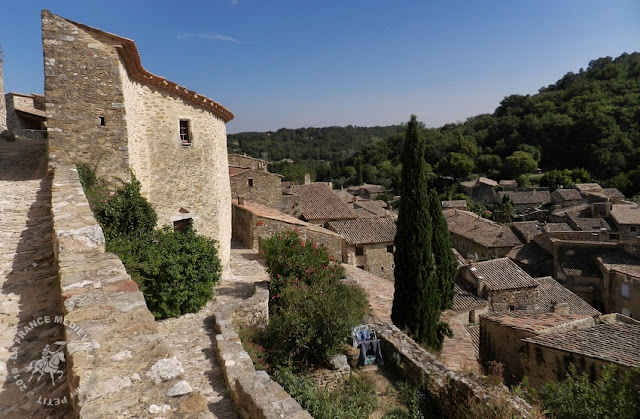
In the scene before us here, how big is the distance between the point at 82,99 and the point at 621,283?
29.0 m

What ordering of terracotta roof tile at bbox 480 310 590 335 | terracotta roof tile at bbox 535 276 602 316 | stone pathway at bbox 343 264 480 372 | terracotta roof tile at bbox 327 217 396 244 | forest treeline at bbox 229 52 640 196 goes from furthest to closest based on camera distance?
forest treeline at bbox 229 52 640 196 → terracotta roof tile at bbox 327 217 396 244 → terracotta roof tile at bbox 535 276 602 316 → terracotta roof tile at bbox 480 310 590 335 → stone pathway at bbox 343 264 480 372

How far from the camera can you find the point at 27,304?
173 inches

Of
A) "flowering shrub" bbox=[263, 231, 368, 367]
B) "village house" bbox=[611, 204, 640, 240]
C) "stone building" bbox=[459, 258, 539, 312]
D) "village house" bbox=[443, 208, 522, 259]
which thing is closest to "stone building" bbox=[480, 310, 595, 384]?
"flowering shrub" bbox=[263, 231, 368, 367]

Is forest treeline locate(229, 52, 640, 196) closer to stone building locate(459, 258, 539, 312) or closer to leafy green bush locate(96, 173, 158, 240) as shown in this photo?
stone building locate(459, 258, 539, 312)

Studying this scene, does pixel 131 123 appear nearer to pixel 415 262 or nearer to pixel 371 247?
pixel 415 262

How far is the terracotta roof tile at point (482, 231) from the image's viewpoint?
37062 mm

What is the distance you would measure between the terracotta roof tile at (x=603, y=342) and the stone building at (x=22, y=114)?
2446 cm

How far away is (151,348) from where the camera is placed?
128 inches

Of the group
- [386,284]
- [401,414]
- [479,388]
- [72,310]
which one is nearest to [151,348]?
[72,310]

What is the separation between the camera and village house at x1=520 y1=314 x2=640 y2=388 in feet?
31.1

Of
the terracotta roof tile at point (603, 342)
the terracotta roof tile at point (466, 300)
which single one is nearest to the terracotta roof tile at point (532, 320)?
the terracotta roof tile at point (603, 342)

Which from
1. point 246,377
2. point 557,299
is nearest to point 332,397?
point 246,377

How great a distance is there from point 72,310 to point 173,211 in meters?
7.89

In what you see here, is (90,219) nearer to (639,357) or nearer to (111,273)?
(111,273)
